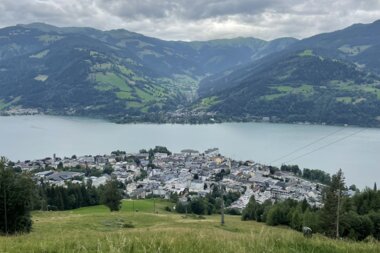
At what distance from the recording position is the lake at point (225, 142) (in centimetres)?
9969

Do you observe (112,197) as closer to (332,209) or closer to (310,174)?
(332,209)

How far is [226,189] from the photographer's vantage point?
262 ft

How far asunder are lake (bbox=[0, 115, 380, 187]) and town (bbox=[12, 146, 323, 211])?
342 inches

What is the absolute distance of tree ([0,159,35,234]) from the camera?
57.5ft

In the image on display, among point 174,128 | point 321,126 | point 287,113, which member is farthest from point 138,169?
point 287,113

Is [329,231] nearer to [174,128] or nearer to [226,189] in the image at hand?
[226,189]

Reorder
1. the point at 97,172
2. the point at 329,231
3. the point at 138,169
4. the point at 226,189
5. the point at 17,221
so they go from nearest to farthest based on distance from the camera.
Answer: the point at 17,221 → the point at 329,231 → the point at 226,189 → the point at 97,172 → the point at 138,169

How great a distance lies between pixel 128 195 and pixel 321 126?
118 meters

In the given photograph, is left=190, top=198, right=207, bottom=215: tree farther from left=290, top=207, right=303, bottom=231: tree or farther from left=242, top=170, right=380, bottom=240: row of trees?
left=290, top=207, right=303, bottom=231: tree

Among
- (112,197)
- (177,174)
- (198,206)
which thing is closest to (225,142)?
(177,174)

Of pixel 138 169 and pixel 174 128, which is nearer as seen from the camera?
pixel 138 169

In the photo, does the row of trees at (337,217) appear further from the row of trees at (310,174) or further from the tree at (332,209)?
the row of trees at (310,174)

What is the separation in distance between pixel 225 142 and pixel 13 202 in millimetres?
113587

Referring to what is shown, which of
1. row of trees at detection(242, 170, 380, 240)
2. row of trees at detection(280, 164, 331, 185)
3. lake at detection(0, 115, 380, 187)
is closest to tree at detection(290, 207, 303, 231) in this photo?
row of trees at detection(242, 170, 380, 240)
